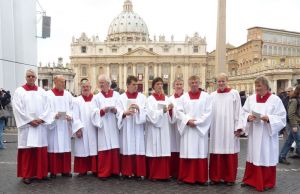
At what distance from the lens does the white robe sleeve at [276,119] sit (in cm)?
674

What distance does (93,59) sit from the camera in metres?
105

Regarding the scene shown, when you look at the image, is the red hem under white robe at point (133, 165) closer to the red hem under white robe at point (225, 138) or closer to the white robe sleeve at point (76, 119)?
the white robe sleeve at point (76, 119)

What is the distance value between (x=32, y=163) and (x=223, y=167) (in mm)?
3803

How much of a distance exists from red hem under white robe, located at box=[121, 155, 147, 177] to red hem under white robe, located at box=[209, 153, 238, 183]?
1.36m

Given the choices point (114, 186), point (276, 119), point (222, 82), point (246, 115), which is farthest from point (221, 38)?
point (114, 186)

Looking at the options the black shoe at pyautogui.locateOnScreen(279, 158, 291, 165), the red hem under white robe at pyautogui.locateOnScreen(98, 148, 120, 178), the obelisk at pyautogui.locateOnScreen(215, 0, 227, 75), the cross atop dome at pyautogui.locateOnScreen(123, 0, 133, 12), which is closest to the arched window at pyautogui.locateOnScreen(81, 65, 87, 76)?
the cross atop dome at pyautogui.locateOnScreen(123, 0, 133, 12)

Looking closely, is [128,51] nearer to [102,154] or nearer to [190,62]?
[190,62]

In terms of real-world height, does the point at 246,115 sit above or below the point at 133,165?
above

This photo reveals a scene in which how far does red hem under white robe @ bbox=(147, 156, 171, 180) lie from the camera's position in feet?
23.8

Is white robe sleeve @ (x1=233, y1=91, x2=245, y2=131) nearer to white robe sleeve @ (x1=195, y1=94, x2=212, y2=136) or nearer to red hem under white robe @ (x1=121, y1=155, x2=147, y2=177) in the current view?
white robe sleeve @ (x1=195, y1=94, x2=212, y2=136)

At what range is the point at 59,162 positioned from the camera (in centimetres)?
761

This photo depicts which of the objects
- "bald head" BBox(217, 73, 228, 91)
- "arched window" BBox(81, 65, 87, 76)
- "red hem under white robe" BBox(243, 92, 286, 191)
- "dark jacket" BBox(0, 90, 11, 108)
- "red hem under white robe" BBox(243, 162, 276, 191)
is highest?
"arched window" BBox(81, 65, 87, 76)

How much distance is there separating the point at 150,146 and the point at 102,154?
1.02 metres

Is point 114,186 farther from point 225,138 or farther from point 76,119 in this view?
point 225,138
